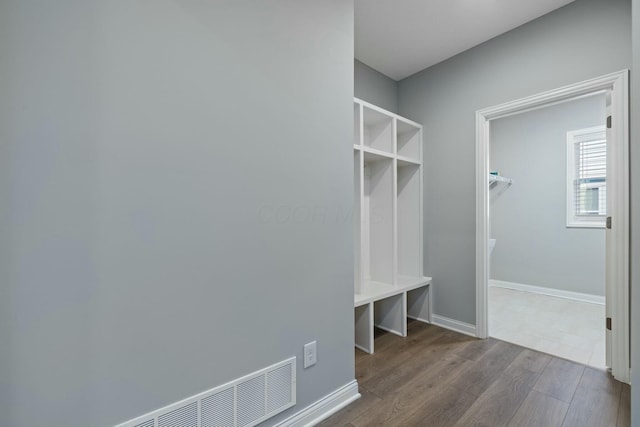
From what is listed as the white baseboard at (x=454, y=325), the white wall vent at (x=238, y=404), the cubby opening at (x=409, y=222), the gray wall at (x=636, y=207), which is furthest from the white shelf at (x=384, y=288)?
the gray wall at (x=636, y=207)

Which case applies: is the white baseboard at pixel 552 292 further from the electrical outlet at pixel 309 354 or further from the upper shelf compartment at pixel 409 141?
the electrical outlet at pixel 309 354

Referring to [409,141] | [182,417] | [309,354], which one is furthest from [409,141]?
[182,417]

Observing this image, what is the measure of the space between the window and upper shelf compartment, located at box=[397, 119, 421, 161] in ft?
7.61

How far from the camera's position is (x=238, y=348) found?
1214mm

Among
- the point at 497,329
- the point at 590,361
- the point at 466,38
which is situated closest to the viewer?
the point at 590,361

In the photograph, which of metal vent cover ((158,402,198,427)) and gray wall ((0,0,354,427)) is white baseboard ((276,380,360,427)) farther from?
metal vent cover ((158,402,198,427))

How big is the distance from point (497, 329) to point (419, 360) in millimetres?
1057

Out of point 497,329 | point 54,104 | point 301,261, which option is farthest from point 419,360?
point 54,104

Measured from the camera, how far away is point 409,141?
290 cm

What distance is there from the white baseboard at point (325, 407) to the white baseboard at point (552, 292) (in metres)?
3.48

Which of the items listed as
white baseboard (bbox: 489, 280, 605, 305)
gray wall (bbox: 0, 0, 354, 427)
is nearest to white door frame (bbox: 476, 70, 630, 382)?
gray wall (bbox: 0, 0, 354, 427)

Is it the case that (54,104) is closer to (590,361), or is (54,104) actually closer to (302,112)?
(302,112)

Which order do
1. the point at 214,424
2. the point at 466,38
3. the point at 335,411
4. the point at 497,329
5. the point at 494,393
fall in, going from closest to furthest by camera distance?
the point at 214,424 → the point at 335,411 → the point at 494,393 → the point at 466,38 → the point at 497,329

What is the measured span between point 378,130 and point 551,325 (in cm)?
253
